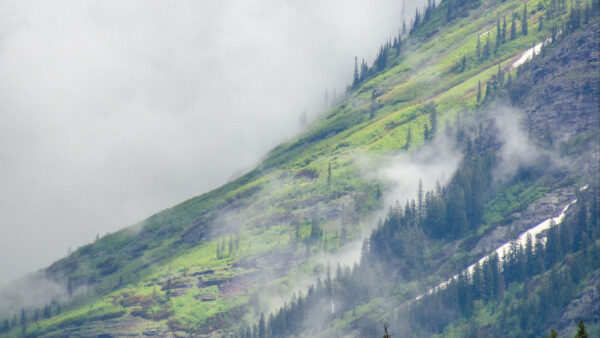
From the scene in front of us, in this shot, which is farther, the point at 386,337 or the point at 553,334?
the point at 553,334

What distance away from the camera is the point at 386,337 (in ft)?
Answer: 271

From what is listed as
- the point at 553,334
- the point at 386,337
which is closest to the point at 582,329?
the point at 553,334

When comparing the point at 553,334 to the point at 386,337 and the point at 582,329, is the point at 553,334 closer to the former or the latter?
the point at 582,329

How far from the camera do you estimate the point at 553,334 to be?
89.4 metres

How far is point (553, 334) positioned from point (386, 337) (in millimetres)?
18575

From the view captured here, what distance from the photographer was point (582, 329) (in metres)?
89.9

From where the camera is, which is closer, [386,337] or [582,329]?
[386,337]

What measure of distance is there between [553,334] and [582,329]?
3135mm

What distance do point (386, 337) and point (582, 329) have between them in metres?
21.6
